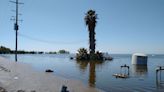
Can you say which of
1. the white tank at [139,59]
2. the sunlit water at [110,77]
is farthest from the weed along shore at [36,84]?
the white tank at [139,59]

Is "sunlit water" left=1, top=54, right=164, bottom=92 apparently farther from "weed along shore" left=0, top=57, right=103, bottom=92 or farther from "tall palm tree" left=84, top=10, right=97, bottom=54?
"tall palm tree" left=84, top=10, right=97, bottom=54

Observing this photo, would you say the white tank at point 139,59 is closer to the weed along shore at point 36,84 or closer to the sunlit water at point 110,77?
the sunlit water at point 110,77

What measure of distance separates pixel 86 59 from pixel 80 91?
235 ft

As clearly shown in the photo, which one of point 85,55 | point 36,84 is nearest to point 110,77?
point 36,84

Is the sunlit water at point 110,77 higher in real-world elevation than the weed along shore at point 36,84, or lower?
lower

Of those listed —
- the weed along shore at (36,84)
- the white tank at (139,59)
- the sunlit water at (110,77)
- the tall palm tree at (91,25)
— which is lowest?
the sunlit water at (110,77)

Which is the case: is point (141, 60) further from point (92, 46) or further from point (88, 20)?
point (88, 20)

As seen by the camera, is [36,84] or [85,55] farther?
[85,55]

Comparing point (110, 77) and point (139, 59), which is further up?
point (139, 59)

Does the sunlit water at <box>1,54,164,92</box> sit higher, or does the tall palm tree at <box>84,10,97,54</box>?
the tall palm tree at <box>84,10,97,54</box>

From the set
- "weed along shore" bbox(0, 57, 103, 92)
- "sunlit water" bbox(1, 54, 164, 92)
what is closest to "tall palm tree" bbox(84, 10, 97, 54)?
"sunlit water" bbox(1, 54, 164, 92)

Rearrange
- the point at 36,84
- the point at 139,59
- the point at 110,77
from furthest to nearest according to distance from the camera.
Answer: the point at 139,59 < the point at 110,77 < the point at 36,84

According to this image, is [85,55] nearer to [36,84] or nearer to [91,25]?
[91,25]

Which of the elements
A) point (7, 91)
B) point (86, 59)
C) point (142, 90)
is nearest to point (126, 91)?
point (142, 90)
